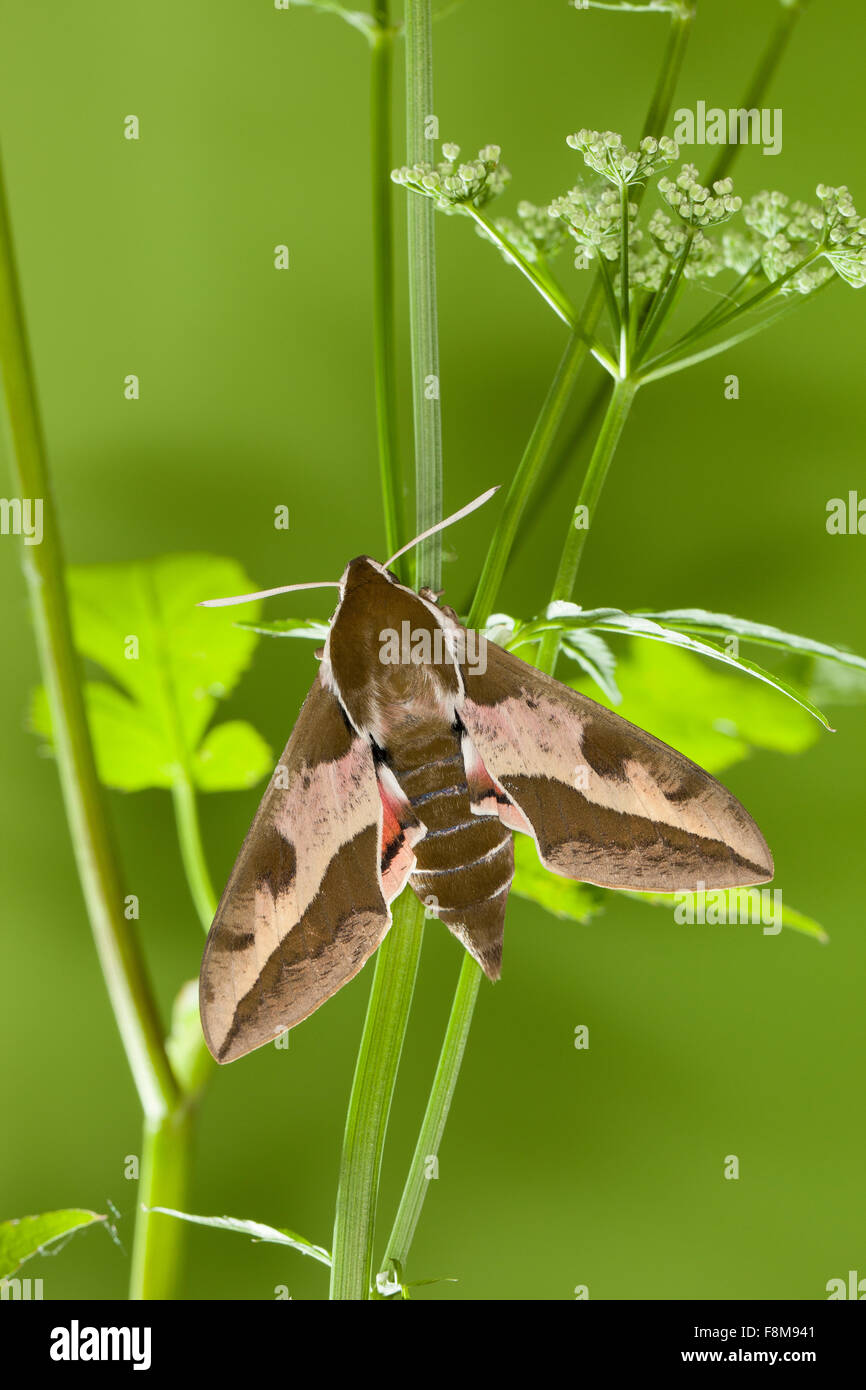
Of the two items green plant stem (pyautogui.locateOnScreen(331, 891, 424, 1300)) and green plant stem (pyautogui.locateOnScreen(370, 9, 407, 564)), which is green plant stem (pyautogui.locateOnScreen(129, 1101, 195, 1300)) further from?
green plant stem (pyautogui.locateOnScreen(370, 9, 407, 564))

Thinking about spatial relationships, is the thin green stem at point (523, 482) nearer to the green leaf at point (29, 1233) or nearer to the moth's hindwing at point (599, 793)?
the moth's hindwing at point (599, 793)

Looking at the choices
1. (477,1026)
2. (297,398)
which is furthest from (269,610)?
(477,1026)

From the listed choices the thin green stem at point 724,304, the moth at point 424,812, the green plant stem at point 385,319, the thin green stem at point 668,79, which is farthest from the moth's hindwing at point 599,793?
the thin green stem at point 668,79

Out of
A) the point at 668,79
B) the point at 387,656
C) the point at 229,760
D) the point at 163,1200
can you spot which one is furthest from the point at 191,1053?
the point at 668,79

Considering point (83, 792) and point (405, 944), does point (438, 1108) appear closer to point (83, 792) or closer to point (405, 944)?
point (405, 944)

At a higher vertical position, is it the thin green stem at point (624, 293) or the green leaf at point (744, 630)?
the thin green stem at point (624, 293)

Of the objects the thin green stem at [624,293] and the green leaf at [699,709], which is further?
the green leaf at [699,709]
